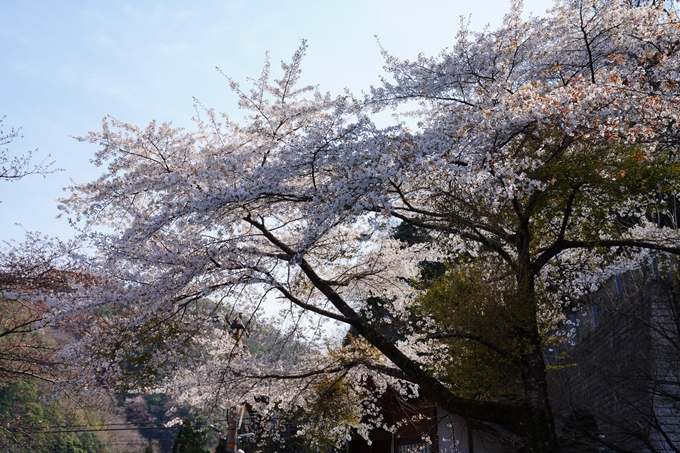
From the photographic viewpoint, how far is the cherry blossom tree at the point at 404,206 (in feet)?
21.2

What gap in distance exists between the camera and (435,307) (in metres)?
7.13

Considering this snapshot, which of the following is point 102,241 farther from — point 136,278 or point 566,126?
point 566,126

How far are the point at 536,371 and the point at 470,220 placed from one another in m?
1.93

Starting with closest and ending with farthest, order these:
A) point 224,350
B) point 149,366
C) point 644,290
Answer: point 149,366 → point 644,290 → point 224,350

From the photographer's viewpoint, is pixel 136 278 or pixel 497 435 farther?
pixel 497 435

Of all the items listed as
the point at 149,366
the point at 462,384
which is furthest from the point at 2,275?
the point at 462,384

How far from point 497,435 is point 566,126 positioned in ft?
20.6

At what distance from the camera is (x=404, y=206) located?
8.12 meters

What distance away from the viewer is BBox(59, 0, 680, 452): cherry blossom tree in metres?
6.47

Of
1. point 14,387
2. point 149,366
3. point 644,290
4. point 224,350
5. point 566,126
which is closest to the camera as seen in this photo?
point 566,126

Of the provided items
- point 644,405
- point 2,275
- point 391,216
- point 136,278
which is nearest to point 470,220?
point 391,216

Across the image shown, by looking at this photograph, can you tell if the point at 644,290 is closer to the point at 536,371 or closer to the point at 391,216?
the point at 536,371

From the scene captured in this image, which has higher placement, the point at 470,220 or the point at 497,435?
the point at 470,220

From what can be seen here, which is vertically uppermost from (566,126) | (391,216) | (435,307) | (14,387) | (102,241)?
(14,387)
